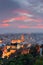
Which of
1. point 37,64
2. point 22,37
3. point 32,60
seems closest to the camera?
→ point 37,64

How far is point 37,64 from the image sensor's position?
481cm

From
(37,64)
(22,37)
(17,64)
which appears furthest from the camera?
(22,37)

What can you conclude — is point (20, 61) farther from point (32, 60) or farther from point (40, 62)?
point (40, 62)

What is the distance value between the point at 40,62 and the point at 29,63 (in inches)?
37.6

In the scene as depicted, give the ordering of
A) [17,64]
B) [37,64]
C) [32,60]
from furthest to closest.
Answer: [32,60] → [17,64] → [37,64]

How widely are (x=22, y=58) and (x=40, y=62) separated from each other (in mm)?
1113

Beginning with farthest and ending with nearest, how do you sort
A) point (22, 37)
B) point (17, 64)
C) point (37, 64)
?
1. point (22, 37)
2. point (17, 64)
3. point (37, 64)

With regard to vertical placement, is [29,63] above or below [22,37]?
below

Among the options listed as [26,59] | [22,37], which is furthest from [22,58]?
[22,37]

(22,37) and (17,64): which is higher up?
(22,37)

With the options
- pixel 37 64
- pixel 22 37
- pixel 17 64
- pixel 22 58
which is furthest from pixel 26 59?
pixel 22 37

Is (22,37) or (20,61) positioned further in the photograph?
(22,37)

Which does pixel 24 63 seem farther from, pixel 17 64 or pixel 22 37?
pixel 22 37

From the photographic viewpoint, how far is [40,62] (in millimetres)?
4832
